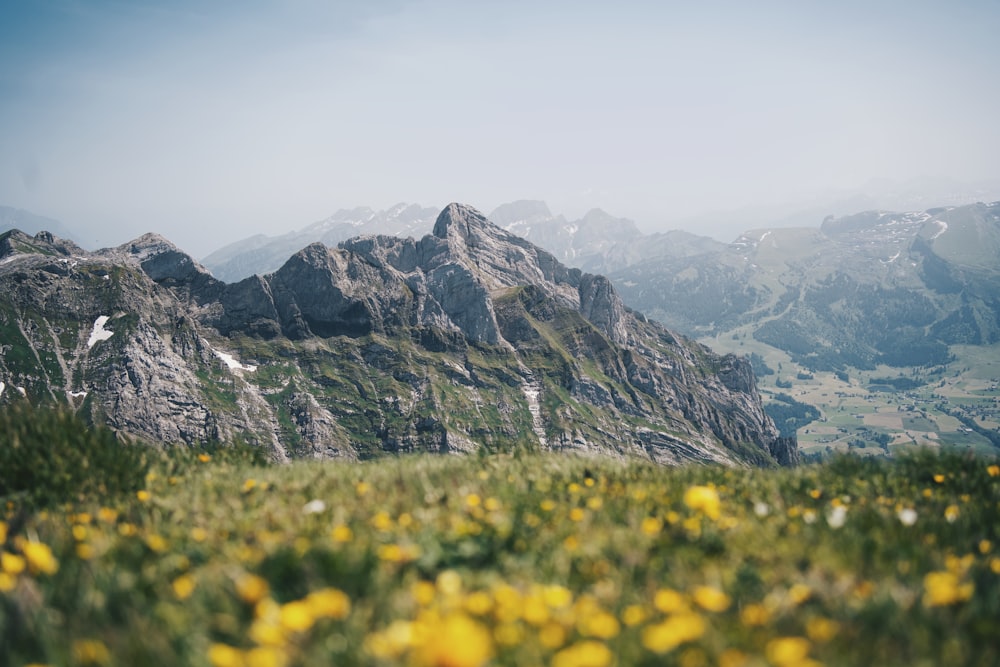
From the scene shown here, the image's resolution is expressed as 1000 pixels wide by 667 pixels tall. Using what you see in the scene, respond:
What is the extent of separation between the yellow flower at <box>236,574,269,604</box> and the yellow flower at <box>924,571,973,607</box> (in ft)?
15.0

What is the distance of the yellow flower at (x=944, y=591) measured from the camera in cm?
388

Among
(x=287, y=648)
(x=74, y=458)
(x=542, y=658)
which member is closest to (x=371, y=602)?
(x=287, y=648)

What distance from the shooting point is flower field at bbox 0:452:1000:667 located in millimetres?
3385

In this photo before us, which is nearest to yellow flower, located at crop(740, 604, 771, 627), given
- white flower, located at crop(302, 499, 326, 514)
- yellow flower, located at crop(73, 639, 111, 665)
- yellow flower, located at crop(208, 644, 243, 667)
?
yellow flower, located at crop(208, 644, 243, 667)

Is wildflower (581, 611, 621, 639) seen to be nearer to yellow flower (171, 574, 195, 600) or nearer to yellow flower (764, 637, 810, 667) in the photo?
yellow flower (764, 637, 810, 667)

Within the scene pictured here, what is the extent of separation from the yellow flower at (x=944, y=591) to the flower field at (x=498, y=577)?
→ 0.02 m

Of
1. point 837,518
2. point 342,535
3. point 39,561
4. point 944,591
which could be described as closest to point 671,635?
point 944,591

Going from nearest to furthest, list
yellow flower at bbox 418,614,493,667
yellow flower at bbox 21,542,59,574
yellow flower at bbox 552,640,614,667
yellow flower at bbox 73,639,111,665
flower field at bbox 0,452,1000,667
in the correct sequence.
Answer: yellow flower at bbox 418,614,493,667 → yellow flower at bbox 552,640,614,667 → yellow flower at bbox 73,639,111,665 → flower field at bbox 0,452,1000,667 → yellow flower at bbox 21,542,59,574

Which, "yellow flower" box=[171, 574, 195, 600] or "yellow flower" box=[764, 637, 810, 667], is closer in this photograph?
"yellow flower" box=[764, 637, 810, 667]

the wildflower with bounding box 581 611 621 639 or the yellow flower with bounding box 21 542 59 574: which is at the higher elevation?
the yellow flower with bounding box 21 542 59 574

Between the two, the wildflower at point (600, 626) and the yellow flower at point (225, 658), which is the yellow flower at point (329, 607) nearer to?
the yellow flower at point (225, 658)

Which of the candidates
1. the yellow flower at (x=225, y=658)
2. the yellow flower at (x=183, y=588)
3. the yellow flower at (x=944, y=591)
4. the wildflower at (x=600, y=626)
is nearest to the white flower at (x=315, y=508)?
the yellow flower at (x=183, y=588)

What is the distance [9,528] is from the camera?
19.7 ft

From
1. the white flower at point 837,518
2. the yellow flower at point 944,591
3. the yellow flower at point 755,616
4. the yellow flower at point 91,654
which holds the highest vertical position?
the yellow flower at point 91,654
